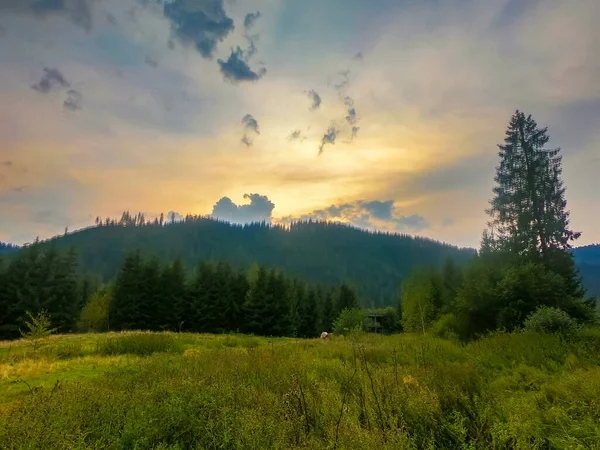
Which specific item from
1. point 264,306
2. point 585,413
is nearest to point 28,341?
point 585,413

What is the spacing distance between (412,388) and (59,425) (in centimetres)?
542

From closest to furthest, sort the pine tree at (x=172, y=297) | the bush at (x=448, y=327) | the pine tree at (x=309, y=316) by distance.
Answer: the bush at (x=448, y=327)
the pine tree at (x=172, y=297)
the pine tree at (x=309, y=316)

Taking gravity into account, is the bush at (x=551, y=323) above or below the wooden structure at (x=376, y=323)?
above

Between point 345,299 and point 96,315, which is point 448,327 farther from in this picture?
point 345,299

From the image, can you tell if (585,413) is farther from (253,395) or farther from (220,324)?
(220,324)

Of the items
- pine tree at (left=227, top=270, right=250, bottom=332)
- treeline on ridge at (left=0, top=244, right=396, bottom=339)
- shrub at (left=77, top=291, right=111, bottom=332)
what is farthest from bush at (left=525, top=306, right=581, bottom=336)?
shrub at (left=77, top=291, right=111, bottom=332)

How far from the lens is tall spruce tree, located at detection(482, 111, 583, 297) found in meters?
23.3

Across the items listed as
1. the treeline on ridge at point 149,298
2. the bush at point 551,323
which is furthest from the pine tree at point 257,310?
the bush at point 551,323

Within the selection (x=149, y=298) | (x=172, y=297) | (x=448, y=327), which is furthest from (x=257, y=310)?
(x=448, y=327)

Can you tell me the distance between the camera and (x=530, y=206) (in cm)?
2488

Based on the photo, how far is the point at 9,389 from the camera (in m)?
8.69

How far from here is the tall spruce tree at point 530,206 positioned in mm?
23344

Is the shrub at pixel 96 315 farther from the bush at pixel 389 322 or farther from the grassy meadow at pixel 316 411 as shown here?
the bush at pixel 389 322

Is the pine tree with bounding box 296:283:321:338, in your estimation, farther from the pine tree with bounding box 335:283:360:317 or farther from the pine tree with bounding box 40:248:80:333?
the pine tree with bounding box 40:248:80:333
